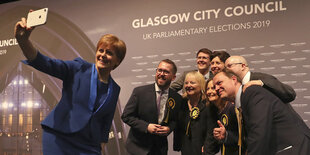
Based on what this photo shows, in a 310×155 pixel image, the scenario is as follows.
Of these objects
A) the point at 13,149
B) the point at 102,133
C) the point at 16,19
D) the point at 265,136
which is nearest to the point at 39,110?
the point at 13,149

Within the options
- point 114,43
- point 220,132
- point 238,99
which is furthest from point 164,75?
point 114,43

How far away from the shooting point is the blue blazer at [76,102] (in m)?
2.01

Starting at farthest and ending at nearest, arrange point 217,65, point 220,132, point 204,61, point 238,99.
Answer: point 204,61 → point 217,65 → point 220,132 → point 238,99

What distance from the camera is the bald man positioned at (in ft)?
8.36

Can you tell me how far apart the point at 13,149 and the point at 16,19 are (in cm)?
248

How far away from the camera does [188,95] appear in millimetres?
3395

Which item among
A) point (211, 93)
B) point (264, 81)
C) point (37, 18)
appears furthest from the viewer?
point (211, 93)

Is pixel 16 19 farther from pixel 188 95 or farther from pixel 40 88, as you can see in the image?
pixel 188 95

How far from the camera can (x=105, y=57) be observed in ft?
7.19

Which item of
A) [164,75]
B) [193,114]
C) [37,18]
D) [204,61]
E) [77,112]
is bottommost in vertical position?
[193,114]

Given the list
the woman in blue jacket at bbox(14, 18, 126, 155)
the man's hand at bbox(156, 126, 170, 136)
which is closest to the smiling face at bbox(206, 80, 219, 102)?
the man's hand at bbox(156, 126, 170, 136)

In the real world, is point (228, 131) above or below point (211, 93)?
below

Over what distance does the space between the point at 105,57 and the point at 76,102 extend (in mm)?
347

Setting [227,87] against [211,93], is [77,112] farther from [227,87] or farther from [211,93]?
[211,93]
